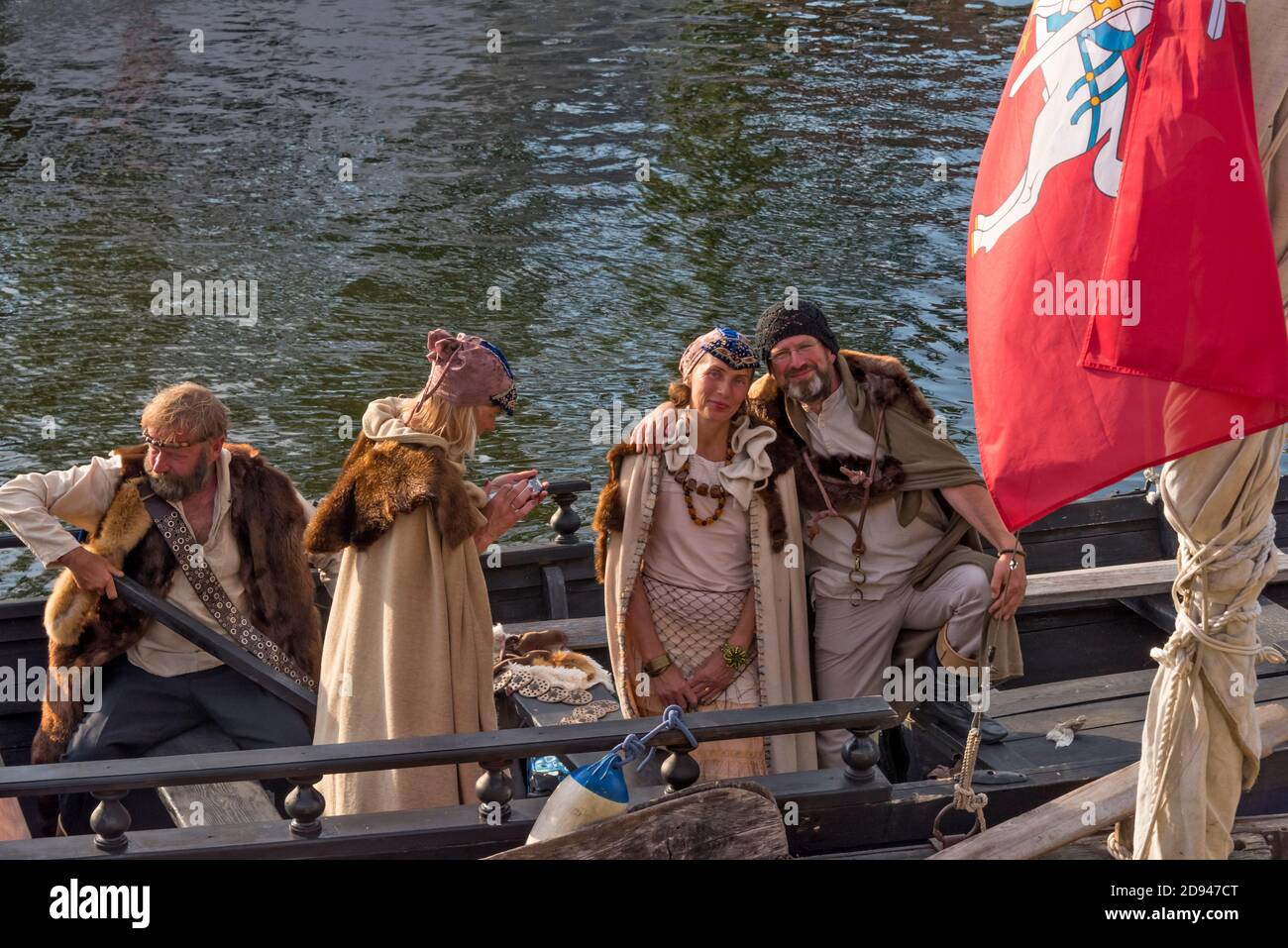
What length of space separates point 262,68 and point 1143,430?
72.6 feet

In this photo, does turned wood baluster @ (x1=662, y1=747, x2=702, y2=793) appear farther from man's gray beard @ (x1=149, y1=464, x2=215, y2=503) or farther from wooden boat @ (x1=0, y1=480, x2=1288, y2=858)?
man's gray beard @ (x1=149, y1=464, x2=215, y2=503)

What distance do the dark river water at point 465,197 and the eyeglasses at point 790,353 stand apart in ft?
20.0

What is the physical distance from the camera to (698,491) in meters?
5.40

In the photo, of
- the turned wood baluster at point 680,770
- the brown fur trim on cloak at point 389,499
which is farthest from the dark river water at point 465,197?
the turned wood baluster at point 680,770

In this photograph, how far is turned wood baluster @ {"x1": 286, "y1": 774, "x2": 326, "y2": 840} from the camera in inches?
185

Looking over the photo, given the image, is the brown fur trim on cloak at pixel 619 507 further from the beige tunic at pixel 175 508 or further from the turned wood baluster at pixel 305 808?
the turned wood baluster at pixel 305 808

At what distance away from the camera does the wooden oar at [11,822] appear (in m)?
5.32

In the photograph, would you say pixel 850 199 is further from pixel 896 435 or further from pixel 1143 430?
pixel 1143 430

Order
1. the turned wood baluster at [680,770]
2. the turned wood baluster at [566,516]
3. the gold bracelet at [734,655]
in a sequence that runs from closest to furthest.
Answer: the turned wood baluster at [680,770] < the gold bracelet at [734,655] < the turned wood baluster at [566,516]

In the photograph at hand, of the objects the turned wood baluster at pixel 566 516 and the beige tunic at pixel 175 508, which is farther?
the turned wood baluster at pixel 566 516

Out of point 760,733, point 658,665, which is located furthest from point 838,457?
point 760,733
